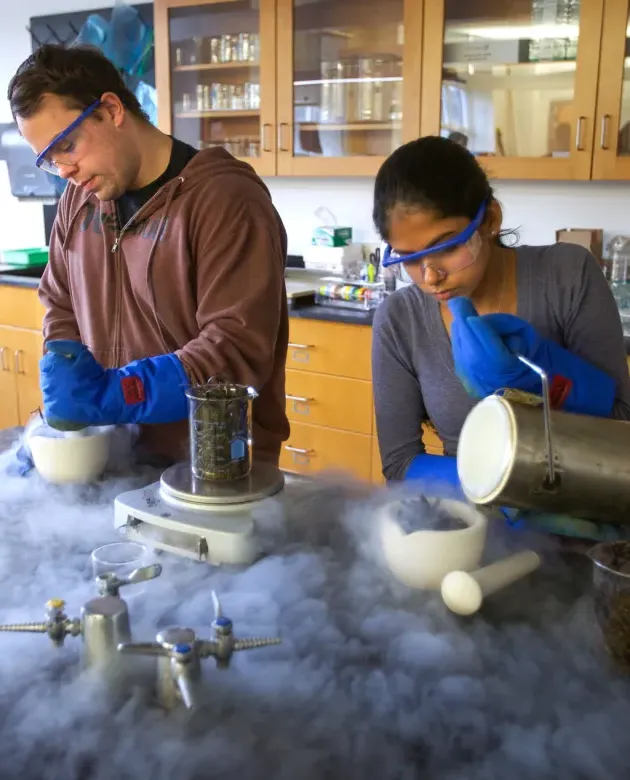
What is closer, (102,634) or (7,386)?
(102,634)

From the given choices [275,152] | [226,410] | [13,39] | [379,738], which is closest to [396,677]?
[379,738]

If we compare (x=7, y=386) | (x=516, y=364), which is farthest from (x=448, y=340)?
(x=7, y=386)

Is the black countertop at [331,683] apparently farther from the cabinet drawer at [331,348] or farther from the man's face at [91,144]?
the cabinet drawer at [331,348]

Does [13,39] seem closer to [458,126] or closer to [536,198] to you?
[458,126]

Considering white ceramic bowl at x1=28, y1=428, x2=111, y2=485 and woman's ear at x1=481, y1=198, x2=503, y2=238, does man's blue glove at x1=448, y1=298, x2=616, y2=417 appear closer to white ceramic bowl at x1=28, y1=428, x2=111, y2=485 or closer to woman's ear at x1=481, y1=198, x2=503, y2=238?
woman's ear at x1=481, y1=198, x2=503, y2=238

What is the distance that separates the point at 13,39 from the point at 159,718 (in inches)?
164

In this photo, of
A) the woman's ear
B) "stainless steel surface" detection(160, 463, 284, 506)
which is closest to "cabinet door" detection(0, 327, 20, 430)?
"stainless steel surface" detection(160, 463, 284, 506)

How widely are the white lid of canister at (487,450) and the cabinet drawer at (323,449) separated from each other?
1.92m

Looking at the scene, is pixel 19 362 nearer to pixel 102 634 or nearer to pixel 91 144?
pixel 91 144

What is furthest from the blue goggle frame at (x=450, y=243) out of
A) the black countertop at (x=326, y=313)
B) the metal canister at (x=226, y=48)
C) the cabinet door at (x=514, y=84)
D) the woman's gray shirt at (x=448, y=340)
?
the metal canister at (x=226, y=48)

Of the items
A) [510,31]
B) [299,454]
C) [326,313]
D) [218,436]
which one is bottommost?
[299,454]

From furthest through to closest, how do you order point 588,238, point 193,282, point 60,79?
point 588,238 → point 193,282 → point 60,79

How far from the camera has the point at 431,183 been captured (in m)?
1.27

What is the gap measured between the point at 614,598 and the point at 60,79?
3.94ft
